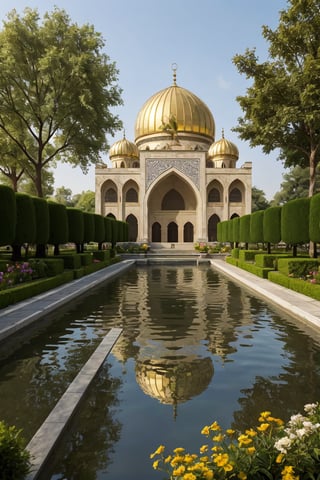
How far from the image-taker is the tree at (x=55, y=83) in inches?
878

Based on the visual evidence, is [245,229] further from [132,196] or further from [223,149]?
[223,149]

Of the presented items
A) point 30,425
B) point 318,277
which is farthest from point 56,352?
point 318,277

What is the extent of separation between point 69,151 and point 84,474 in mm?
27440

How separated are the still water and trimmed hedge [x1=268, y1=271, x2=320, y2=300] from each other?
184 cm

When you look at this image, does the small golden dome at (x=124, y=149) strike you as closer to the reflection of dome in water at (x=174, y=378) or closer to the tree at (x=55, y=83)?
the tree at (x=55, y=83)

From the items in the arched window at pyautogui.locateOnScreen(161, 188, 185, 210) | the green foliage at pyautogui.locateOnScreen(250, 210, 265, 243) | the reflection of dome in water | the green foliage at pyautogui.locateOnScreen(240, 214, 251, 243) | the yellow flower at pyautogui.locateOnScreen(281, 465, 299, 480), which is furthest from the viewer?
the arched window at pyautogui.locateOnScreen(161, 188, 185, 210)

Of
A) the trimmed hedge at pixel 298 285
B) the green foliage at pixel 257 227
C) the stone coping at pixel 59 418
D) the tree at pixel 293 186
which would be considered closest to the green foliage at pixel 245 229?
the green foliage at pixel 257 227

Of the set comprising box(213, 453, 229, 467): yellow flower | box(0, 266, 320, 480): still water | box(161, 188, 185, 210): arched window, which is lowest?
box(0, 266, 320, 480): still water

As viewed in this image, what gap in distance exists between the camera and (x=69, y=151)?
2825 centimetres

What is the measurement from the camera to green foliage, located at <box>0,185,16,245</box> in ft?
40.4

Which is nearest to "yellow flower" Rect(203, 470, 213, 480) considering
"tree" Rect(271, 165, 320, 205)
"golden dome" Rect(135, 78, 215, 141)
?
"golden dome" Rect(135, 78, 215, 141)

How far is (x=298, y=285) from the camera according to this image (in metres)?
11.6

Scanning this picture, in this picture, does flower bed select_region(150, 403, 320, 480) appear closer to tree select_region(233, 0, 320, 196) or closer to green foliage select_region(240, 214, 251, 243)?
tree select_region(233, 0, 320, 196)

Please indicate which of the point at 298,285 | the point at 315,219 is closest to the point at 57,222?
the point at 298,285
